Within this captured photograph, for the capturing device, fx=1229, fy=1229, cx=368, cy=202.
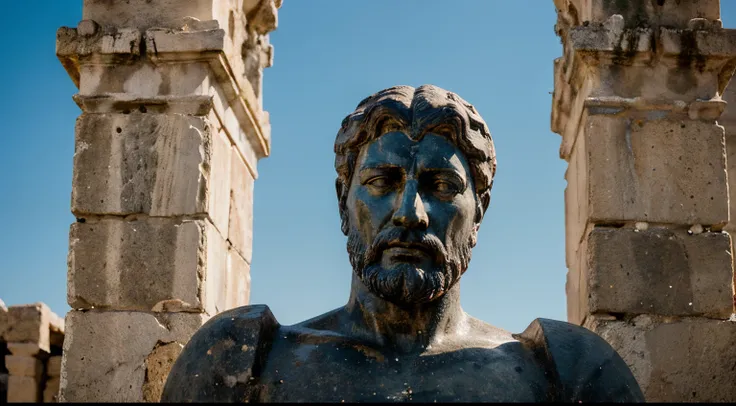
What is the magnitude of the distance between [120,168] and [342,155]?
2.70m

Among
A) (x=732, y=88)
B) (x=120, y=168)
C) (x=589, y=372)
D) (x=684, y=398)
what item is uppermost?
(x=732, y=88)

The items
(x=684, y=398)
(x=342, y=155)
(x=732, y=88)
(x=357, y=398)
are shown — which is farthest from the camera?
(x=732, y=88)

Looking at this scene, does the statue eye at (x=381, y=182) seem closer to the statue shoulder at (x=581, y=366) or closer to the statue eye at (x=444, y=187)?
the statue eye at (x=444, y=187)

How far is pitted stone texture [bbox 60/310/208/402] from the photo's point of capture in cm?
768

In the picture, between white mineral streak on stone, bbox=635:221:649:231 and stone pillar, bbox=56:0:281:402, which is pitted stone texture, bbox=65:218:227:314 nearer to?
stone pillar, bbox=56:0:281:402

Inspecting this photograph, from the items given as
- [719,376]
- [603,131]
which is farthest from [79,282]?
[719,376]

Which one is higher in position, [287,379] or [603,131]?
[603,131]

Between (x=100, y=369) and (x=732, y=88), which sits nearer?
(x=100, y=369)

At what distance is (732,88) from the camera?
974 centimetres

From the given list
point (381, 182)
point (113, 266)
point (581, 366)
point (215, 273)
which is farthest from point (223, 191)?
point (581, 366)

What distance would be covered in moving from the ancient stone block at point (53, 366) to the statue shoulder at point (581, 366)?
8.71m

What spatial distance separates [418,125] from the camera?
552cm

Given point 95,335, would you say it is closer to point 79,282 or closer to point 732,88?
point 79,282

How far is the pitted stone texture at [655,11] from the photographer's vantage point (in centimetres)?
821
